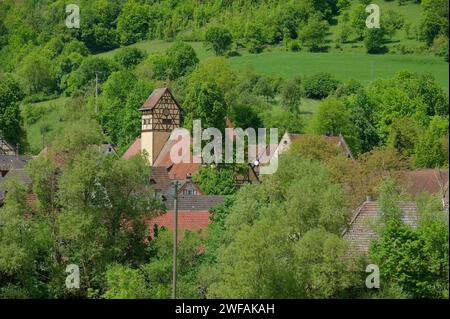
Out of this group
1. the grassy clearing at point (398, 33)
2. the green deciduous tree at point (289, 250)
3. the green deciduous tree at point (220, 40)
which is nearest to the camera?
the green deciduous tree at point (289, 250)

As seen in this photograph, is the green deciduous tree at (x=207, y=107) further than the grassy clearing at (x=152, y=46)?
No

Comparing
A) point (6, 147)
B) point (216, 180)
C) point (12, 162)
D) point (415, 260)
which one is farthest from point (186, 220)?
point (6, 147)

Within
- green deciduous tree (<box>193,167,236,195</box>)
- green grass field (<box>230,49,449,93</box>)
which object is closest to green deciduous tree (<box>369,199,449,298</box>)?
green deciduous tree (<box>193,167,236,195</box>)

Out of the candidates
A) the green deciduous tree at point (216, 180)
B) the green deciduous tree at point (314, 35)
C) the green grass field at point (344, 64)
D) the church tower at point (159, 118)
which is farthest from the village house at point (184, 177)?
the green deciduous tree at point (314, 35)

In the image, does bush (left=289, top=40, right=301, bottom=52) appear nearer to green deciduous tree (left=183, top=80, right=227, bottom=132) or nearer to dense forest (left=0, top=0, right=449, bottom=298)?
dense forest (left=0, top=0, right=449, bottom=298)

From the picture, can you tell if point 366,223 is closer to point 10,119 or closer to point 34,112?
point 10,119

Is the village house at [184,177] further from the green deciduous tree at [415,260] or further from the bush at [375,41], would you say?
the bush at [375,41]
